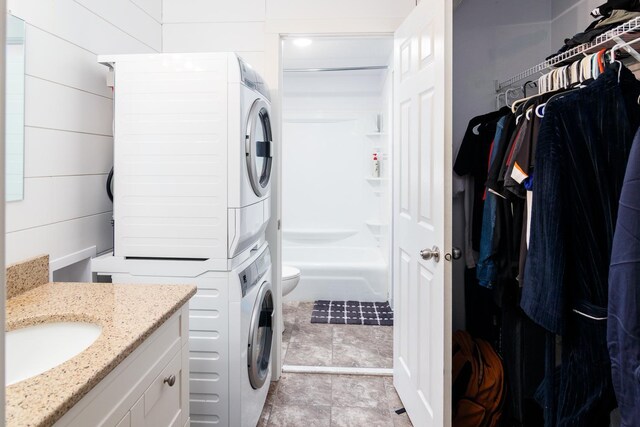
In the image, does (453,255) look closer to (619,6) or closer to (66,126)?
(619,6)

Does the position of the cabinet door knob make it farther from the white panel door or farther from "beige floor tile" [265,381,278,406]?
"beige floor tile" [265,381,278,406]

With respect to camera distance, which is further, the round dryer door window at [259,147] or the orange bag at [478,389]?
the orange bag at [478,389]

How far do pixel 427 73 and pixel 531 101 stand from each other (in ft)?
1.43

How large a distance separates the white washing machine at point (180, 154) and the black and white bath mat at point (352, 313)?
1.90 metres

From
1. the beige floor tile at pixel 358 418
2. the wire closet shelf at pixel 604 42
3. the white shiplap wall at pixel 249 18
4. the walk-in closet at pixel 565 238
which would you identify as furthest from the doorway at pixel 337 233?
the wire closet shelf at pixel 604 42

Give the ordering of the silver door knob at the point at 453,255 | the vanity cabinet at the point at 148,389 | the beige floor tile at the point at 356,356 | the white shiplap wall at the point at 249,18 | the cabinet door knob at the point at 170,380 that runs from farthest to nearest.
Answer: the beige floor tile at the point at 356,356, the white shiplap wall at the point at 249,18, the silver door knob at the point at 453,255, the cabinet door knob at the point at 170,380, the vanity cabinet at the point at 148,389

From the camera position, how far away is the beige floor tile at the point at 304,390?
7.34ft

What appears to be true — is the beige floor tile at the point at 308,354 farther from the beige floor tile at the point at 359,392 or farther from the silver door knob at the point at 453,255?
the silver door knob at the point at 453,255

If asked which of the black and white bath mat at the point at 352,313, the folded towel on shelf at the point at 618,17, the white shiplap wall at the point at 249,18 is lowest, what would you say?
the black and white bath mat at the point at 352,313

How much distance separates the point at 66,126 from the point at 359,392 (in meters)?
1.94

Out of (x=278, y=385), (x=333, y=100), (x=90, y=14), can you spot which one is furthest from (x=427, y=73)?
(x=333, y=100)

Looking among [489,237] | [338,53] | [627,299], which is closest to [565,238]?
[627,299]

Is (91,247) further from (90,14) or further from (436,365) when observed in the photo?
(436,365)

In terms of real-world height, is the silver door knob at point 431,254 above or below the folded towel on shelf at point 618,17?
below
